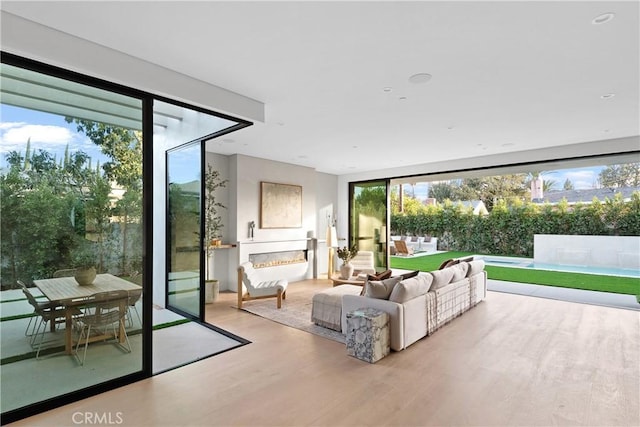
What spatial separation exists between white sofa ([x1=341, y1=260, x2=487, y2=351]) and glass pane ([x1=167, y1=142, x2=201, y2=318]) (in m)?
2.43

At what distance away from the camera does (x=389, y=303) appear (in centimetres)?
386

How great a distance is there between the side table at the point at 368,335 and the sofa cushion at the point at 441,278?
3.95ft

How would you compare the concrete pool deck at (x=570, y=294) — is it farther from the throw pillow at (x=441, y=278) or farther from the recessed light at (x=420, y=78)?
the recessed light at (x=420, y=78)

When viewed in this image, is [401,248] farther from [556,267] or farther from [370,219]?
[556,267]

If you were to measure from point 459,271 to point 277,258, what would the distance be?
4.09 metres

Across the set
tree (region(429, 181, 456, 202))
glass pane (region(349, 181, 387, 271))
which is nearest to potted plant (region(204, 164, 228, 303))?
glass pane (region(349, 181, 387, 271))

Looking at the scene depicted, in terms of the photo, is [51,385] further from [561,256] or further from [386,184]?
[561,256]

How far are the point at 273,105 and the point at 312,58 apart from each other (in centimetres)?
128

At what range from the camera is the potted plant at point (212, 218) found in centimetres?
630

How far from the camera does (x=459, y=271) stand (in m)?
5.16

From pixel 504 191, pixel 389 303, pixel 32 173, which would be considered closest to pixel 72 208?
pixel 32 173

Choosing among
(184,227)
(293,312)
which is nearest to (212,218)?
(184,227)

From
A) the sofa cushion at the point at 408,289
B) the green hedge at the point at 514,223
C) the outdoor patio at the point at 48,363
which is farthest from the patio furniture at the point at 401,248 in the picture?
the outdoor patio at the point at 48,363

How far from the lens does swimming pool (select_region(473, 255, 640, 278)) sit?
933 cm
